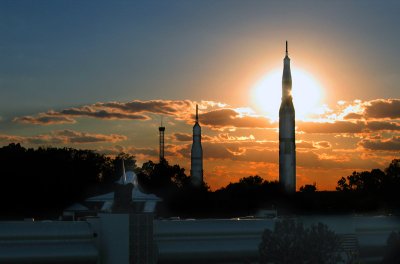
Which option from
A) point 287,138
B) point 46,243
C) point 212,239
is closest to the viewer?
point 46,243

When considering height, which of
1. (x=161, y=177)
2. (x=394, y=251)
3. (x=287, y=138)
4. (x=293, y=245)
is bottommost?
(x=394, y=251)

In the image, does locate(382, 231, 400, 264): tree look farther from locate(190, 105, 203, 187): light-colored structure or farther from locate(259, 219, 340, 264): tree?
locate(190, 105, 203, 187): light-colored structure

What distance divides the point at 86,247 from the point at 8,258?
4.54 meters

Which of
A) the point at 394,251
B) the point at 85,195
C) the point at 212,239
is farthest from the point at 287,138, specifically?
the point at 394,251

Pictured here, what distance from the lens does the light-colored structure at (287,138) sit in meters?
113

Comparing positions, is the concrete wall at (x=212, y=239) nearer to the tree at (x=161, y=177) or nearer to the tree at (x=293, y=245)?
the tree at (x=293, y=245)

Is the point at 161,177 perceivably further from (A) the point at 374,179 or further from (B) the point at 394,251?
(B) the point at 394,251

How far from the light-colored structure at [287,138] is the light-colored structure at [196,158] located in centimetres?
1874

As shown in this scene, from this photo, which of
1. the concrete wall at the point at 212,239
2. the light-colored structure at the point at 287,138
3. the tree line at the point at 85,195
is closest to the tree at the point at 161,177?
the tree line at the point at 85,195

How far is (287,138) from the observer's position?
113125 mm

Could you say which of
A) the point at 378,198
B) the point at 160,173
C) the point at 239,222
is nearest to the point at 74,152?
the point at 160,173

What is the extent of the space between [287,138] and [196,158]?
22.0m

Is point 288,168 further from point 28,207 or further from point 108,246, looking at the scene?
point 108,246

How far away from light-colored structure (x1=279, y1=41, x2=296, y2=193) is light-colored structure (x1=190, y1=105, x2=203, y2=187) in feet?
61.5
